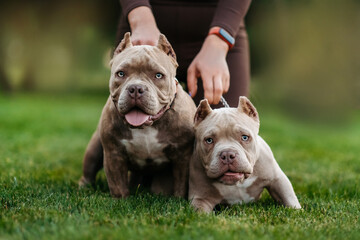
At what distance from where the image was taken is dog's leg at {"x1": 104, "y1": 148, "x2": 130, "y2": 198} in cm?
345

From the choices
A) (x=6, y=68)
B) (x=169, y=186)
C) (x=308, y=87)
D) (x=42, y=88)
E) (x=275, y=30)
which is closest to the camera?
(x=169, y=186)

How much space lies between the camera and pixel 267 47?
1716 cm

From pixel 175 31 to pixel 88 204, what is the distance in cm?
200

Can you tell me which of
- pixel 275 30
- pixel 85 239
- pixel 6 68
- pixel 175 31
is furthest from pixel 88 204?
pixel 6 68

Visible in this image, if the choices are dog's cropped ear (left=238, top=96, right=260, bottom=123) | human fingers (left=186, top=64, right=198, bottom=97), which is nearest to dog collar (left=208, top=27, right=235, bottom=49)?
human fingers (left=186, top=64, right=198, bottom=97)

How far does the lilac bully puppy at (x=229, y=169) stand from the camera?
121 inches

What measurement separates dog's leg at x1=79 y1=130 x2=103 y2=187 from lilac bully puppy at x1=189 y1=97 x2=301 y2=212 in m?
1.03

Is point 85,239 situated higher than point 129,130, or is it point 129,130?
point 129,130

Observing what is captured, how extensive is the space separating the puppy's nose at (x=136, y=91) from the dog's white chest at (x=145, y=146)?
390 millimetres

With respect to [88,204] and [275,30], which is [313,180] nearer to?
[88,204]

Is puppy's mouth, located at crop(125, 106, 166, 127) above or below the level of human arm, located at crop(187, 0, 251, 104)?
below

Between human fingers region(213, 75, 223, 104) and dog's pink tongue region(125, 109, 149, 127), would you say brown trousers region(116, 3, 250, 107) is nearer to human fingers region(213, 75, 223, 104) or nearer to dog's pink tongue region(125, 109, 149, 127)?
human fingers region(213, 75, 223, 104)

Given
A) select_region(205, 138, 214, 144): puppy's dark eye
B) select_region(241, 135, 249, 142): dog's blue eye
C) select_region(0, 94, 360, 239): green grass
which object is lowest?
select_region(0, 94, 360, 239): green grass

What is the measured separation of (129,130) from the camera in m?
3.34
